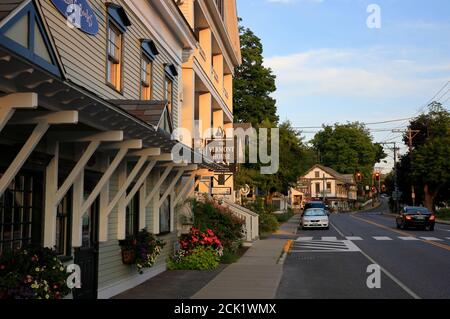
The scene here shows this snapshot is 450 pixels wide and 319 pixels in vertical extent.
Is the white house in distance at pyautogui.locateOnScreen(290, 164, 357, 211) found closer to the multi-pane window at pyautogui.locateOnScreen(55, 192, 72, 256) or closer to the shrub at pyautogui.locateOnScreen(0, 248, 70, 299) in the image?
the multi-pane window at pyautogui.locateOnScreen(55, 192, 72, 256)

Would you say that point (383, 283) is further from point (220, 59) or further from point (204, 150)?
point (220, 59)

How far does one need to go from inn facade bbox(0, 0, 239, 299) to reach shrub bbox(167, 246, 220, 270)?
31 cm

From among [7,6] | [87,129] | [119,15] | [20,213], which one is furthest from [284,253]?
[7,6]

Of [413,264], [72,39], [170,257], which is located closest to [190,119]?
[170,257]

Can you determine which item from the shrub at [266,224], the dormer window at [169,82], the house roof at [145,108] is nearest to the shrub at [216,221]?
the dormer window at [169,82]

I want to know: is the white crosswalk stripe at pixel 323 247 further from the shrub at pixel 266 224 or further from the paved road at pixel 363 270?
the shrub at pixel 266 224

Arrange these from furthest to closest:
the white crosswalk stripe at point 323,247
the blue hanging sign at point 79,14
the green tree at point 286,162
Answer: the green tree at point 286,162 → the white crosswalk stripe at point 323,247 → the blue hanging sign at point 79,14

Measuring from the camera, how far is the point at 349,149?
114438mm

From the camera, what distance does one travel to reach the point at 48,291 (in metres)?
6.46

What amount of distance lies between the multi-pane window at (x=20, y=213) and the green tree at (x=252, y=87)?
4932 centimetres

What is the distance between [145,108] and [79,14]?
2127 mm

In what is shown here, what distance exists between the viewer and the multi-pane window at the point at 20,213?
6879 millimetres

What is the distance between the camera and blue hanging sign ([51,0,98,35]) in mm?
8619

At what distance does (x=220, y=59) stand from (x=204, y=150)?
27.1 feet
